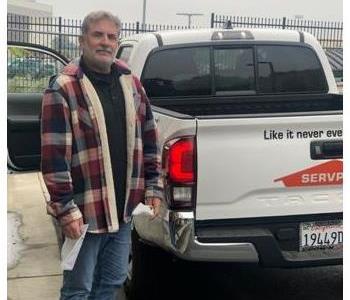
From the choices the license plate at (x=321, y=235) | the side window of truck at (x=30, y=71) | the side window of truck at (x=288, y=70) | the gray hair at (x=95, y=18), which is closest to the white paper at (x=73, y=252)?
the gray hair at (x=95, y=18)

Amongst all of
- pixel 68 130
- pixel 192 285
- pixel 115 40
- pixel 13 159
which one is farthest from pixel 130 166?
pixel 13 159

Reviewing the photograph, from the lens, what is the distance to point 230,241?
3496 mm

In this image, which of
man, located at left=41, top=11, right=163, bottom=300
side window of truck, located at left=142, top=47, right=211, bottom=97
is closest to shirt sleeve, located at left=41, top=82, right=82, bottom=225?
man, located at left=41, top=11, right=163, bottom=300

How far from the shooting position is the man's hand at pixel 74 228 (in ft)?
9.12

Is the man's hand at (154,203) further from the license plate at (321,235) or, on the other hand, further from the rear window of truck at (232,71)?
the rear window of truck at (232,71)

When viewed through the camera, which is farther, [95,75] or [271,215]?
[271,215]

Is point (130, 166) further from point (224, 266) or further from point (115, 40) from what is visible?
point (224, 266)

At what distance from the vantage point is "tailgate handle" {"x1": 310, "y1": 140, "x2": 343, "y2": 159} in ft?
11.7

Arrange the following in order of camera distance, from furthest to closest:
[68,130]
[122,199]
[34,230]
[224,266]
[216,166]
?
[34,230] < [224,266] < [216,166] < [122,199] < [68,130]

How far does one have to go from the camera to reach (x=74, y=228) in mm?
2777

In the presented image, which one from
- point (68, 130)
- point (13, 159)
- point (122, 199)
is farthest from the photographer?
point (13, 159)

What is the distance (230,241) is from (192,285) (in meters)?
1.26

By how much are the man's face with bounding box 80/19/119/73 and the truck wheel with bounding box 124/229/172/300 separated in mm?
1536

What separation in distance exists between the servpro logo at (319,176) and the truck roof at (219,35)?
1.77 m
